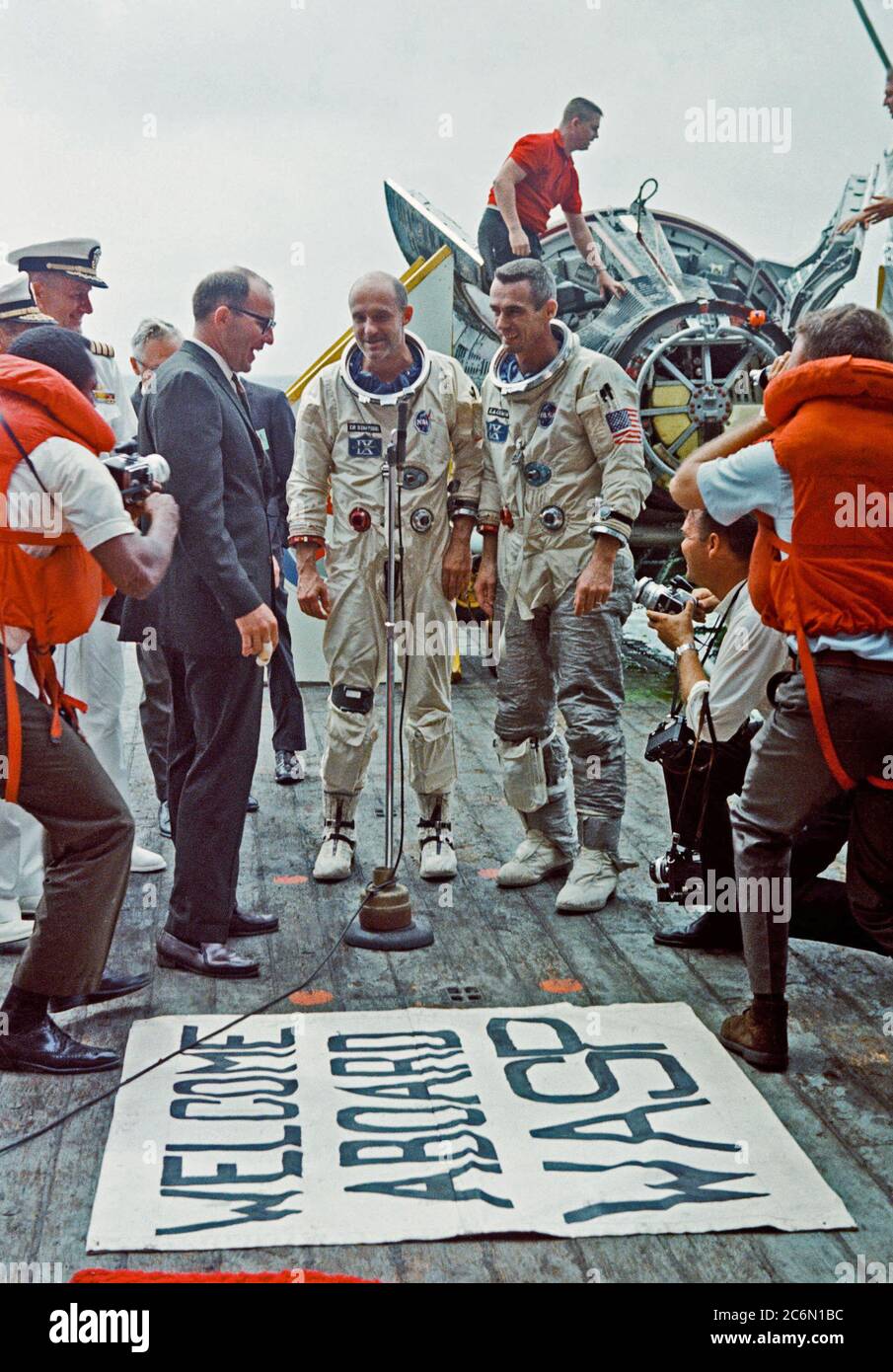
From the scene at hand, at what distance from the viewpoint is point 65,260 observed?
489 cm

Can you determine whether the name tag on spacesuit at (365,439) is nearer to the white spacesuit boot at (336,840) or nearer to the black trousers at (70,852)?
the white spacesuit boot at (336,840)

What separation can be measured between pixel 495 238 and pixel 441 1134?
22.5 ft

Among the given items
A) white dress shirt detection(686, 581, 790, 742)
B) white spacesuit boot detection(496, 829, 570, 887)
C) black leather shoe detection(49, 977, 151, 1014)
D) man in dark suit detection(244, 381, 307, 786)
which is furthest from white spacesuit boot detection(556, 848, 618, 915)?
man in dark suit detection(244, 381, 307, 786)

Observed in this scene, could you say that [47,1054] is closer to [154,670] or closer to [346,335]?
[154,670]

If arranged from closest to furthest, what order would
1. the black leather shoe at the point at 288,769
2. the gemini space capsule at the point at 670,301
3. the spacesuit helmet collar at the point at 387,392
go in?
the spacesuit helmet collar at the point at 387,392, the black leather shoe at the point at 288,769, the gemini space capsule at the point at 670,301

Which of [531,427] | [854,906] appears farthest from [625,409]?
[854,906]

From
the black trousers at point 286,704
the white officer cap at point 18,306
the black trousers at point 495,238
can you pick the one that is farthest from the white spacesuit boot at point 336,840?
the black trousers at point 495,238

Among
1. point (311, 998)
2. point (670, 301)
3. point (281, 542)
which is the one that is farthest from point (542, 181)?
point (311, 998)

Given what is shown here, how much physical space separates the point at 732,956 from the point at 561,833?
88 centimetres

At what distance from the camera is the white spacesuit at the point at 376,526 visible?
4488 millimetres

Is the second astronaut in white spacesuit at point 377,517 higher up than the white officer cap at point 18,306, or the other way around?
the white officer cap at point 18,306

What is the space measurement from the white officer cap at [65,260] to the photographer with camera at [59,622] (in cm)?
168

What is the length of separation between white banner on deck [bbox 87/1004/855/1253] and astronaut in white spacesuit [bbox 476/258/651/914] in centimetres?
100
